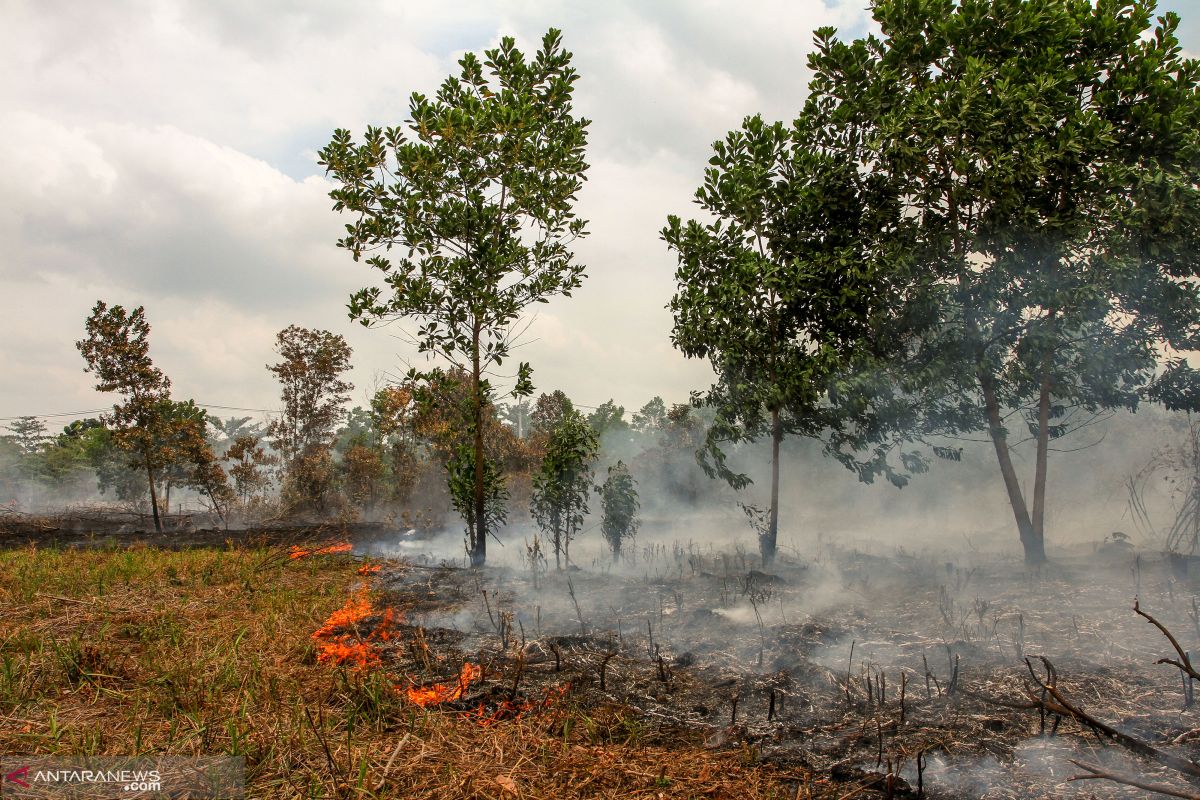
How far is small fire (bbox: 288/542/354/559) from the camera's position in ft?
38.2

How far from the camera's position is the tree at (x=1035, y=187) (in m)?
9.03

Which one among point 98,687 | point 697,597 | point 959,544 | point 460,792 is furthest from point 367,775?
point 959,544

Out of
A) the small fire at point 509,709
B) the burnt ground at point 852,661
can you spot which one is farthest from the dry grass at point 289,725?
the burnt ground at point 852,661

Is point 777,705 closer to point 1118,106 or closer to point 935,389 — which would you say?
point 935,389

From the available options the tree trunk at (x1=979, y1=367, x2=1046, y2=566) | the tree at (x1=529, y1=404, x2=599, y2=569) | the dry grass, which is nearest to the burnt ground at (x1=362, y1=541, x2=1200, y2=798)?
the dry grass

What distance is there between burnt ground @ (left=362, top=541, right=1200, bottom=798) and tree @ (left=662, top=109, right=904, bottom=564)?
10.0ft

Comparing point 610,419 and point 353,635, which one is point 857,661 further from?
point 610,419

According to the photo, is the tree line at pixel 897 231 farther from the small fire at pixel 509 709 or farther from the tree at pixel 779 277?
the small fire at pixel 509 709

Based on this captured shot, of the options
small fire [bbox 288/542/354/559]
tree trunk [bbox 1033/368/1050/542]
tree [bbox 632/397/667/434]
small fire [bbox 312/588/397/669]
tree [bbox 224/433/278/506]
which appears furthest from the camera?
tree [bbox 632/397/667/434]

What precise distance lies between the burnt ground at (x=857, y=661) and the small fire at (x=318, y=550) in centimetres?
228

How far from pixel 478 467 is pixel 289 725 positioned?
8065 mm

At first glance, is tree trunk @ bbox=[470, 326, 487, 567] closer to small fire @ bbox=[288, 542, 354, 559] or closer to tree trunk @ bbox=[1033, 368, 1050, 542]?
small fire @ bbox=[288, 542, 354, 559]

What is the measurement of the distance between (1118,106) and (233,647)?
43.0ft

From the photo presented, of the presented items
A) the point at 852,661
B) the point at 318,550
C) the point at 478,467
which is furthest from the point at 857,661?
the point at 318,550
